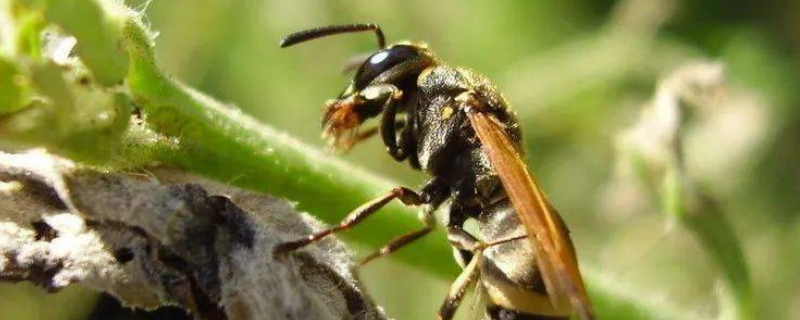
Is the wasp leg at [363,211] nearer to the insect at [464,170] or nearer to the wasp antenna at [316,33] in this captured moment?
the insect at [464,170]

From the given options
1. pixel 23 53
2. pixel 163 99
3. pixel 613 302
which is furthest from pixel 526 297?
pixel 23 53

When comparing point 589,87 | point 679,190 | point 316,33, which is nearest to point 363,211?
point 316,33

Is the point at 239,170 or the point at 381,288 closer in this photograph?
the point at 239,170

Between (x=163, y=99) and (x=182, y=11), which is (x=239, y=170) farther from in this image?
(x=182, y=11)

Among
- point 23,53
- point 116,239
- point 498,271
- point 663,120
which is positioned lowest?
point 116,239

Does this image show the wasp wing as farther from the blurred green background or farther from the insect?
the blurred green background

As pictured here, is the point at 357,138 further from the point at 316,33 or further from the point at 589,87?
the point at 589,87

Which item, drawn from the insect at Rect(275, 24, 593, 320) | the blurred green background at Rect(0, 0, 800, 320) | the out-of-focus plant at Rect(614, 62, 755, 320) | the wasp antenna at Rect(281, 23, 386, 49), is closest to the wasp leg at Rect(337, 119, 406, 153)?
the insect at Rect(275, 24, 593, 320)
